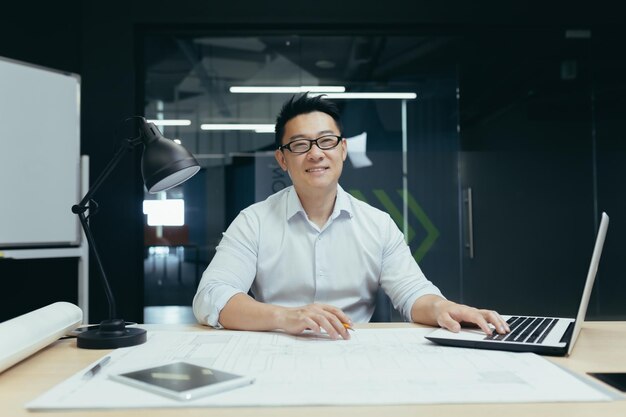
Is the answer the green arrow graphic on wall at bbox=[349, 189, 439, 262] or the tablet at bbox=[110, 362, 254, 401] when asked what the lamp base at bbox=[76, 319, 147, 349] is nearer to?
the tablet at bbox=[110, 362, 254, 401]

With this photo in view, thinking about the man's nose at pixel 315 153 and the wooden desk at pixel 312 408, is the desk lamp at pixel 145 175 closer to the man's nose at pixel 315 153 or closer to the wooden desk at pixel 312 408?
the wooden desk at pixel 312 408

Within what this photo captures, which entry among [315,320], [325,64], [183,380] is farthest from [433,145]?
[183,380]

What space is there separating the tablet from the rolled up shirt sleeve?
547 mm

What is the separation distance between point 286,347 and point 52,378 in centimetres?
45

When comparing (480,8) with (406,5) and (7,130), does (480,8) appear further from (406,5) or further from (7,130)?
(7,130)

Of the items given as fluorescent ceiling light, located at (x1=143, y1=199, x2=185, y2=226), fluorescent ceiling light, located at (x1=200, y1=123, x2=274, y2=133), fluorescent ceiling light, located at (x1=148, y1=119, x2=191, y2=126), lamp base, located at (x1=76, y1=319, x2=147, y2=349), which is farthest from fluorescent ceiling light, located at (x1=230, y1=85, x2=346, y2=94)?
lamp base, located at (x1=76, y1=319, x2=147, y2=349)

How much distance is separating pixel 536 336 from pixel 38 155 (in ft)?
8.61

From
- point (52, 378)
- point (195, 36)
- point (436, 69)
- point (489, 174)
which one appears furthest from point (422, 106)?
point (52, 378)

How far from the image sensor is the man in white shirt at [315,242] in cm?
188

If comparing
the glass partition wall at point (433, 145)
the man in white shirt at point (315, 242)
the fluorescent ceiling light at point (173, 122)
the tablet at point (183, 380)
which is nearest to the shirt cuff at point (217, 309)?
the man in white shirt at point (315, 242)

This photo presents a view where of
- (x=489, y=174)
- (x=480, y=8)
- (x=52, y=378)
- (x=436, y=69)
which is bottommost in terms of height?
(x=52, y=378)

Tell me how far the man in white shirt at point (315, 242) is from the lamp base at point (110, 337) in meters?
0.49

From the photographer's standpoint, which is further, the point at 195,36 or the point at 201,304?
the point at 195,36

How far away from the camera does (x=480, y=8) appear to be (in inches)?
141
